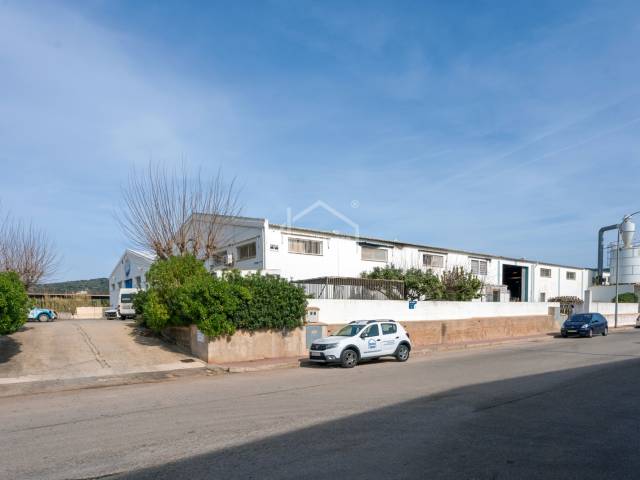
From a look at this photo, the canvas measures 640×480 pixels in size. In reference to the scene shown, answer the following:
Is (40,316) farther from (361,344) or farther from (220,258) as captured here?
(361,344)

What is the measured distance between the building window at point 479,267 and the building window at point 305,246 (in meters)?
16.1

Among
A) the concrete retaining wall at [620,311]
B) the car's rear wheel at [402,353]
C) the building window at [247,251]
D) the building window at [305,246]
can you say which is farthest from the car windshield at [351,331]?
the concrete retaining wall at [620,311]

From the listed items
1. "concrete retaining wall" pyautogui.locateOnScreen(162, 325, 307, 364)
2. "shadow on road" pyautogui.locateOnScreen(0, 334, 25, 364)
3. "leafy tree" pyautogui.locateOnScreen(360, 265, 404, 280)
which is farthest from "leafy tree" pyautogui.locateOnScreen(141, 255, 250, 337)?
"leafy tree" pyautogui.locateOnScreen(360, 265, 404, 280)

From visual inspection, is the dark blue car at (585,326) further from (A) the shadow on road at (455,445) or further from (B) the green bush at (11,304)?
(B) the green bush at (11,304)

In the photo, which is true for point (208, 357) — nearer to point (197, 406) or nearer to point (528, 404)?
point (197, 406)

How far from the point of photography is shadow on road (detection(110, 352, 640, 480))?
19.3 ft

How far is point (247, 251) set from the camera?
29.6 meters

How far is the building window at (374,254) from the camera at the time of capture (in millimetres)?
32188

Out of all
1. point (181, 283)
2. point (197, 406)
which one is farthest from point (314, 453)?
point (181, 283)

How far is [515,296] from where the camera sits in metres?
48.9

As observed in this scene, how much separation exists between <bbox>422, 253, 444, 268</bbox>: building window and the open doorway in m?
10.4

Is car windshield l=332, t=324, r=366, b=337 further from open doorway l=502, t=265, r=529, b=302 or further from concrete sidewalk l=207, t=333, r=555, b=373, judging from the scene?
open doorway l=502, t=265, r=529, b=302

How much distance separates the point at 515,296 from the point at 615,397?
4009 cm

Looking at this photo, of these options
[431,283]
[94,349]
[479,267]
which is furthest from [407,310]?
[479,267]
